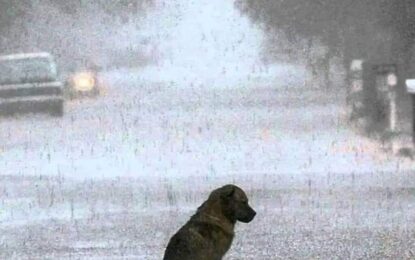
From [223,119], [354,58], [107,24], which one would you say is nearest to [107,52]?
[107,24]

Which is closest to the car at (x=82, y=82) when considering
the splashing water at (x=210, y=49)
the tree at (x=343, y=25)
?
the splashing water at (x=210, y=49)

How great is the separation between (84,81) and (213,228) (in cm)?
85

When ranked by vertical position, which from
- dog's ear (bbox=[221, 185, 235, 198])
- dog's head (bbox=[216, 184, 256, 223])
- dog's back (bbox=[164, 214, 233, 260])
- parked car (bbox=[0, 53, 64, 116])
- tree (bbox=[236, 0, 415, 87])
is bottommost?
dog's back (bbox=[164, 214, 233, 260])

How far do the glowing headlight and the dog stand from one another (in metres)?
0.74

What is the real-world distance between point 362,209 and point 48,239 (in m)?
0.81

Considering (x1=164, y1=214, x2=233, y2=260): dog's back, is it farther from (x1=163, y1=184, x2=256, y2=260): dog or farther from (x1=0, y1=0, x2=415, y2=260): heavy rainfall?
(x1=0, y1=0, x2=415, y2=260): heavy rainfall

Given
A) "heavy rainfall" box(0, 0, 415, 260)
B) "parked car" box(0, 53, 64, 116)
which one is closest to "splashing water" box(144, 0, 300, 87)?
"heavy rainfall" box(0, 0, 415, 260)

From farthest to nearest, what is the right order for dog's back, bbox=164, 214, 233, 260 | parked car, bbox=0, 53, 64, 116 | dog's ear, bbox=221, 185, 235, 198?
1. parked car, bbox=0, 53, 64, 116
2. dog's ear, bbox=221, 185, 235, 198
3. dog's back, bbox=164, 214, 233, 260

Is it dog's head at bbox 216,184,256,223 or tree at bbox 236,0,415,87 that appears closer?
dog's head at bbox 216,184,256,223

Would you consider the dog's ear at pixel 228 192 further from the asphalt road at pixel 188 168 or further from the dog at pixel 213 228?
the asphalt road at pixel 188 168

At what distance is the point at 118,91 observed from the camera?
444 centimetres

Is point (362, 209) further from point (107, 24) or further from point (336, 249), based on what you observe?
Result: point (107, 24)

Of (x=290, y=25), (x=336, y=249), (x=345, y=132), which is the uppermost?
(x=290, y=25)

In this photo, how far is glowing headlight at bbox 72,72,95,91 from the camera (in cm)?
444
